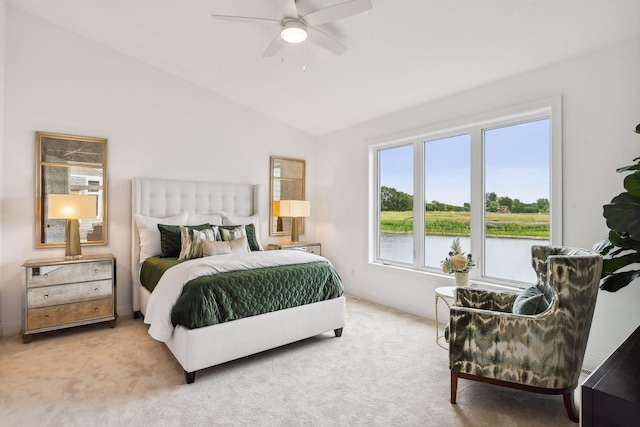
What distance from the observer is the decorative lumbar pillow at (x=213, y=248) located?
3603 mm

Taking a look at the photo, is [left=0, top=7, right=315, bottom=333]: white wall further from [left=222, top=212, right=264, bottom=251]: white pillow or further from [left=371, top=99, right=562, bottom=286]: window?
[left=371, top=99, right=562, bottom=286]: window

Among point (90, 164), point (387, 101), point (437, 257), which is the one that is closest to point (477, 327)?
point (437, 257)

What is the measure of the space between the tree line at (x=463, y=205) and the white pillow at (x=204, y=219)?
2302 mm

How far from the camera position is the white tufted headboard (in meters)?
4.01

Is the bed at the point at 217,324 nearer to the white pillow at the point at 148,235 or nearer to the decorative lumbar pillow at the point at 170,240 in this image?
the white pillow at the point at 148,235

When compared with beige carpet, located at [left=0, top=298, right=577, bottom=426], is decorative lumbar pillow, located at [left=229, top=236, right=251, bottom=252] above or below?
above

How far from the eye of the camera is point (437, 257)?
4141mm

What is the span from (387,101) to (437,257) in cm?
203

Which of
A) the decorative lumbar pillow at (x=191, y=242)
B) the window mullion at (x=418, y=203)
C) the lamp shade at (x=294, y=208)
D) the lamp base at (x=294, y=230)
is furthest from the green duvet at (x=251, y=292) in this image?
the lamp base at (x=294, y=230)

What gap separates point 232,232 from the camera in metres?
4.02

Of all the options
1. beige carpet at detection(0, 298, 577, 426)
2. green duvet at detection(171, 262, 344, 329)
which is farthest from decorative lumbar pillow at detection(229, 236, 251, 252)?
beige carpet at detection(0, 298, 577, 426)

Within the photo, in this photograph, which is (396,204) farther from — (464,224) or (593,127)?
(593,127)

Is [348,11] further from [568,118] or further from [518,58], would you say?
[568,118]

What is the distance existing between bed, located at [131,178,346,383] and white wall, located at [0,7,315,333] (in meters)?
0.18
